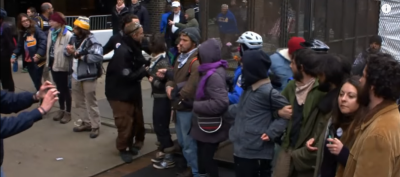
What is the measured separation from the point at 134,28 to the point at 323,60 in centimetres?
275

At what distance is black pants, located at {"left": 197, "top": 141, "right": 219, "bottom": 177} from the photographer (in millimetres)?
4625

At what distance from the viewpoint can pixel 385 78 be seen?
248 cm

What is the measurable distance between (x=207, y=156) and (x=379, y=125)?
240cm

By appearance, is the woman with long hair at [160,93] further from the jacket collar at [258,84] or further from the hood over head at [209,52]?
the jacket collar at [258,84]

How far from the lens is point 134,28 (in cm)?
544

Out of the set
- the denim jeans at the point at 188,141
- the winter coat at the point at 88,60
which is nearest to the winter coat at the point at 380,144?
the denim jeans at the point at 188,141

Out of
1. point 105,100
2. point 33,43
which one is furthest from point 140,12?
point 33,43

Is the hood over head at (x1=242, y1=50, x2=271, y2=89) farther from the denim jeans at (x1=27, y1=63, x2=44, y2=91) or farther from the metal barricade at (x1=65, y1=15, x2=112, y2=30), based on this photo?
the metal barricade at (x1=65, y1=15, x2=112, y2=30)

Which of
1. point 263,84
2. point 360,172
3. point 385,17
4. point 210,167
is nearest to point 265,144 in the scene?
point 263,84

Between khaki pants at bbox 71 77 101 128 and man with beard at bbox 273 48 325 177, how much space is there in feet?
10.9

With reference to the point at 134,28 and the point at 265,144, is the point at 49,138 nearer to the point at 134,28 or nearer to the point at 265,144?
the point at 134,28

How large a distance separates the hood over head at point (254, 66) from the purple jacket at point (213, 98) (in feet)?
1.89

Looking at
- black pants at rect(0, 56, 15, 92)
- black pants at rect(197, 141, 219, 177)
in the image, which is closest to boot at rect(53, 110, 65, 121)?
A: black pants at rect(0, 56, 15, 92)

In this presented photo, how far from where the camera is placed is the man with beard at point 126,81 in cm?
545
